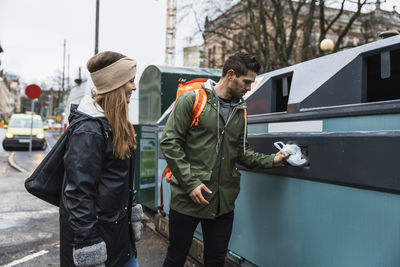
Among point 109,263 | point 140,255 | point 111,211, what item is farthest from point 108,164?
point 140,255

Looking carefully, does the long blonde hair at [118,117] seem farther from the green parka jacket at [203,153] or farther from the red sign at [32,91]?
the red sign at [32,91]

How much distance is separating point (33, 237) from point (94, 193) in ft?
10.4

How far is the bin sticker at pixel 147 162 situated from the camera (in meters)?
4.89

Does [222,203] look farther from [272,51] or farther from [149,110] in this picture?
[272,51]

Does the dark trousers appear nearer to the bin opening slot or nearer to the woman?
the woman

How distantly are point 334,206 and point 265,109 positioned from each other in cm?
104

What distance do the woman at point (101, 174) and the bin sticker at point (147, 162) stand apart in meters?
3.13

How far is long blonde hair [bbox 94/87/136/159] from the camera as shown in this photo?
1583 millimetres

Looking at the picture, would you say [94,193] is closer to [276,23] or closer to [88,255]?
[88,255]

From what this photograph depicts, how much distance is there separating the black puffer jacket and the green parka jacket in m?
0.36

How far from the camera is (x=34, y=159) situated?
1162 centimetres

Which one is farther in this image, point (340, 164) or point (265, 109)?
point (265, 109)

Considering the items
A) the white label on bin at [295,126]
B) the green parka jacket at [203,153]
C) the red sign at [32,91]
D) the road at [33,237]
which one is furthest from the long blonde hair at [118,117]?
the red sign at [32,91]

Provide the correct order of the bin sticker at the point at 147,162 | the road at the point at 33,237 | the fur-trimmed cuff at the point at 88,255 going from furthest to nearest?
1. the bin sticker at the point at 147,162
2. the road at the point at 33,237
3. the fur-trimmed cuff at the point at 88,255
